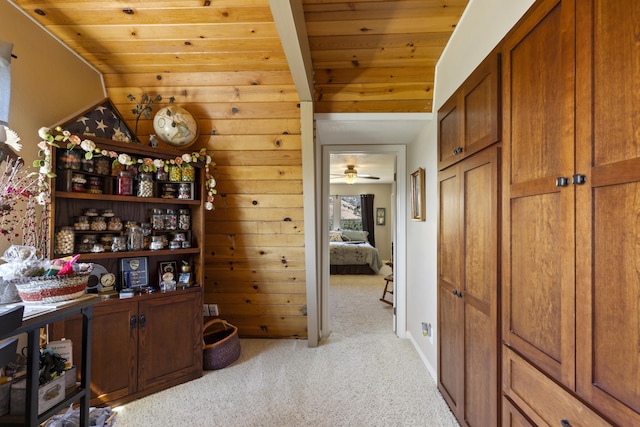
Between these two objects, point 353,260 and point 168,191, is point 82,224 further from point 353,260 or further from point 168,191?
point 353,260

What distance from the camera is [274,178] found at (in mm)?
2418

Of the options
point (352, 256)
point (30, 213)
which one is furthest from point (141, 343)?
point (352, 256)

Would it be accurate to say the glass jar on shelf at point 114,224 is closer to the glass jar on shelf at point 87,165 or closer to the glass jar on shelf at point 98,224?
the glass jar on shelf at point 98,224

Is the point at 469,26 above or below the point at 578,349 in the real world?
above

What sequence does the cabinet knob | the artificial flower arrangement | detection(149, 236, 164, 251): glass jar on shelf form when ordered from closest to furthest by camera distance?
1. the cabinet knob
2. the artificial flower arrangement
3. detection(149, 236, 164, 251): glass jar on shelf

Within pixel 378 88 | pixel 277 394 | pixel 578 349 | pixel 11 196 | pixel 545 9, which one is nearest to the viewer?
pixel 578 349

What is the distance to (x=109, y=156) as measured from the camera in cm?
195

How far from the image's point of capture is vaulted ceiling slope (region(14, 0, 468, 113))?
1713mm

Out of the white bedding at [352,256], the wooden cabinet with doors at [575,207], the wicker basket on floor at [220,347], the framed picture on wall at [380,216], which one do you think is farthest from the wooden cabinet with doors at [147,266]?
the framed picture on wall at [380,216]

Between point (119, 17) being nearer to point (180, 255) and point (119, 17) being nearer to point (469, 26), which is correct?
point (180, 255)

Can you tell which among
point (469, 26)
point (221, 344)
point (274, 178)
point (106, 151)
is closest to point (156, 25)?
point (106, 151)

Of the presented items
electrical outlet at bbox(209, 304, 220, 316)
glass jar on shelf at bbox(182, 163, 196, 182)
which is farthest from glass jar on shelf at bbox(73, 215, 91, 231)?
electrical outlet at bbox(209, 304, 220, 316)

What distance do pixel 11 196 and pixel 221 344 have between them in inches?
68.4

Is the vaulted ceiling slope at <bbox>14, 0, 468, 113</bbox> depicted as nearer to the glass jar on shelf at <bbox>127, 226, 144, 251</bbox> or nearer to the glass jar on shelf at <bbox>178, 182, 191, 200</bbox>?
the glass jar on shelf at <bbox>178, 182, 191, 200</bbox>
